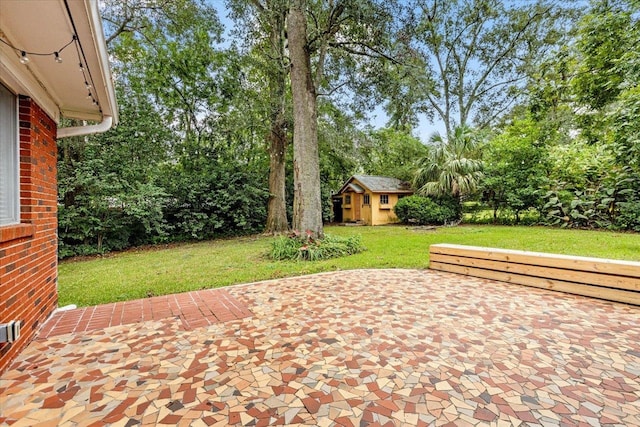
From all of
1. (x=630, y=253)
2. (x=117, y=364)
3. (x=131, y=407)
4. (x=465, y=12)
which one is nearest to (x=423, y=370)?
(x=131, y=407)

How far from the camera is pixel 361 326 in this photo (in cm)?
308

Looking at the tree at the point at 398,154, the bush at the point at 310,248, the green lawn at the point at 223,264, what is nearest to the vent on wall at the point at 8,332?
the green lawn at the point at 223,264

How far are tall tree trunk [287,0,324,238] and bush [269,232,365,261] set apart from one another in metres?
0.36

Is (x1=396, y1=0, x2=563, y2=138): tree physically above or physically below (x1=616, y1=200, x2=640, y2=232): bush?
above

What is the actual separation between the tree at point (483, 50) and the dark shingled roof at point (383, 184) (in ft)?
11.9

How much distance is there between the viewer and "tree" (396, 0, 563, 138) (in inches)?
704

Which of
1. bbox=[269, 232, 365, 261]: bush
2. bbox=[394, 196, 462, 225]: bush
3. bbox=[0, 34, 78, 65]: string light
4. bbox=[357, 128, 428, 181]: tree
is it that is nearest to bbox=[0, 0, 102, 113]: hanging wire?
bbox=[0, 34, 78, 65]: string light

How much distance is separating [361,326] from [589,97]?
10.5 meters

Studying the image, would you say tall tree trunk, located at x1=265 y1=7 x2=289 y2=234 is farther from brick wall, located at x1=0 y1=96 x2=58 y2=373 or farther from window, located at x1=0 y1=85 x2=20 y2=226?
window, located at x1=0 y1=85 x2=20 y2=226

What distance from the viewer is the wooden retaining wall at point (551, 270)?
3653 mm

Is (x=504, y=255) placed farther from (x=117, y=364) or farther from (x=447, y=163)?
(x=447, y=163)

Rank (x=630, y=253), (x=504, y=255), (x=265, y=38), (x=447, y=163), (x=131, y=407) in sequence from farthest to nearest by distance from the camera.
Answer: (x=447, y=163)
(x=265, y=38)
(x=630, y=253)
(x=504, y=255)
(x=131, y=407)

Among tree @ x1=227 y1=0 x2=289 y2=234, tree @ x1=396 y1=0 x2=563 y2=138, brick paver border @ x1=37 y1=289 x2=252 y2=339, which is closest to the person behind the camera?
brick paver border @ x1=37 y1=289 x2=252 y2=339

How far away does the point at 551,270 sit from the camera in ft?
13.8
